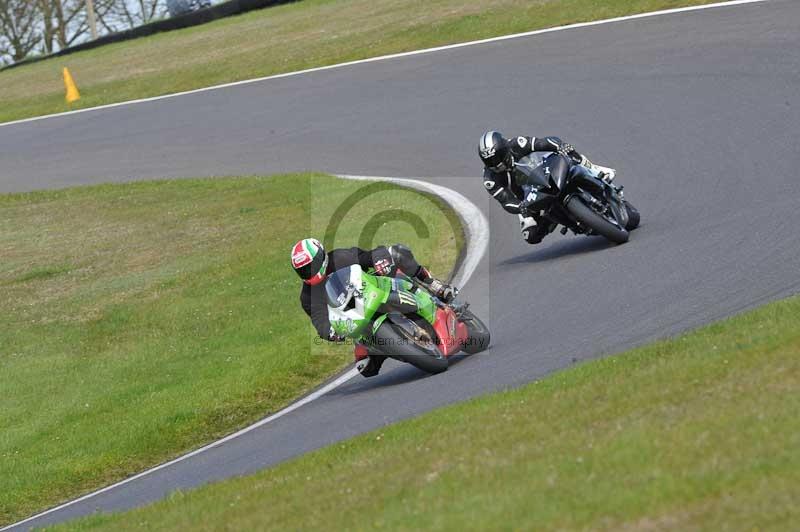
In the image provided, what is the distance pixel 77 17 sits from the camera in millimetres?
70062

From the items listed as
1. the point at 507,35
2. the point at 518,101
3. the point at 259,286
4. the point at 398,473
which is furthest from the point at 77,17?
the point at 398,473

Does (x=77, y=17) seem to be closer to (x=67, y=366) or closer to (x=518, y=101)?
(x=518, y=101)

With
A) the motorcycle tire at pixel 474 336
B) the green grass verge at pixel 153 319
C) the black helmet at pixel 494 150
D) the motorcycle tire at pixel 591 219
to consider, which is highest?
the black helmet at pixel 494 150

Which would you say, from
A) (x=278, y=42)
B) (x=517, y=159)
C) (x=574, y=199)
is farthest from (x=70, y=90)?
(x=574, y=199)

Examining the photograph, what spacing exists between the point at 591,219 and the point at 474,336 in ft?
8.22

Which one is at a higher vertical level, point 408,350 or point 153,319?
point 408,350

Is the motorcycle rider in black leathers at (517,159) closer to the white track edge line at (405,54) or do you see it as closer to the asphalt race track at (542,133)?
the asphalt race track at (542,133)

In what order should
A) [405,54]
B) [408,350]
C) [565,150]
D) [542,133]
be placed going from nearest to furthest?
[408,350]
[565,150]
[542,133]
[405,54]

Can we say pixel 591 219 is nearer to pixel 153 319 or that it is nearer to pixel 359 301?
pixel 359 301

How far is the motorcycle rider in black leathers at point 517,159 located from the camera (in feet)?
43.4

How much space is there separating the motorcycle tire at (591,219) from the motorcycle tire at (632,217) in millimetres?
498

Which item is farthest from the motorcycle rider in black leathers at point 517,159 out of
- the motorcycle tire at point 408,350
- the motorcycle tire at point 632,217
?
the motorcycle tire at point 408,350

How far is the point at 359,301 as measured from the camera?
10.3 m

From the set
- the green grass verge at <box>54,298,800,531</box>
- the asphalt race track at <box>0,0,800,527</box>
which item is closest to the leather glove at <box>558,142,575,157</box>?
the asphalt race track at <box>0,0,800,527</box>
